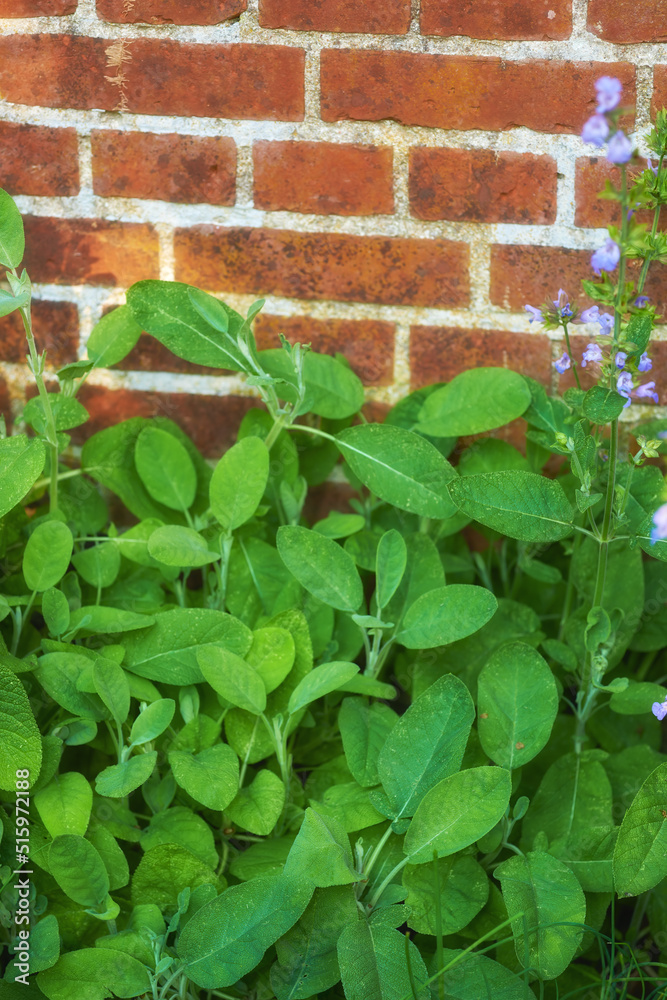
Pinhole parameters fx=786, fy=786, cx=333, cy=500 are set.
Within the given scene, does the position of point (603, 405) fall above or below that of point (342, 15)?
below

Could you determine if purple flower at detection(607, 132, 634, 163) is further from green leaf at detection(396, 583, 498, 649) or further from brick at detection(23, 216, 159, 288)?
brick at detection(23, 216, 159, 288)

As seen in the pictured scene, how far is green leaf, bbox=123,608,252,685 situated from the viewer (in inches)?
31.4

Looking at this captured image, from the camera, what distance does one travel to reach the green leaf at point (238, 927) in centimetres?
64

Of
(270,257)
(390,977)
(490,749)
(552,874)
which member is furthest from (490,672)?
(270,257)

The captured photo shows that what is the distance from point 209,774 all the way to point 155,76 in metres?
0.81

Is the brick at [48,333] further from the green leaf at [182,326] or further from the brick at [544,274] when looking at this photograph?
the brick at [544,274]

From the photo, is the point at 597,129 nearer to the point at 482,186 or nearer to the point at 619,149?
the point at 619,149

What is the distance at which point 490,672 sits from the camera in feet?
2.62

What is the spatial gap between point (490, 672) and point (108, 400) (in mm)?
626

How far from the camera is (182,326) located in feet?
2.96

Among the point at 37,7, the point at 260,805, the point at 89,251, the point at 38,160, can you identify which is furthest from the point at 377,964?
the point at 37,7

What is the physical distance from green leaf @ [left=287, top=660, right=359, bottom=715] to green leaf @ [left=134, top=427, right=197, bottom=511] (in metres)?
0.30

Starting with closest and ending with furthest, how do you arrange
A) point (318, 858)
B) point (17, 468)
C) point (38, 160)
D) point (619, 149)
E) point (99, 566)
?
point (619, 149) < point (318, 858) < point (17, 468) < point (99, 566) < point (38, 160)

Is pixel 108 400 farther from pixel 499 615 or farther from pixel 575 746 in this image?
pixel 575 746
